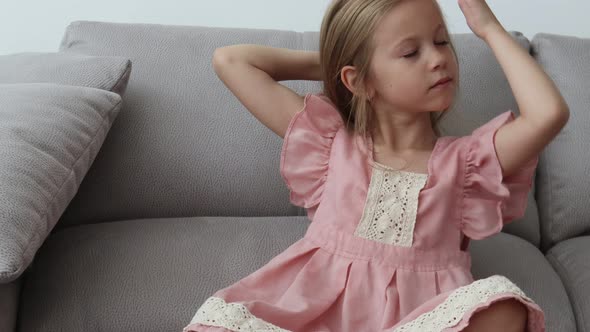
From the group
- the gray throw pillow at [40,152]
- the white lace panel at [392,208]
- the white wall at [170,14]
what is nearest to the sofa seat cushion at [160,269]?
the gray throw pillow at [40,152]

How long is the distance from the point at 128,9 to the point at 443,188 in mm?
1026

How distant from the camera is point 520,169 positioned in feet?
5.11

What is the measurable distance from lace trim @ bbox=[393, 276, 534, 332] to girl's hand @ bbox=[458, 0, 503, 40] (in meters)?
0.44

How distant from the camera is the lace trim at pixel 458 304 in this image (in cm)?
129

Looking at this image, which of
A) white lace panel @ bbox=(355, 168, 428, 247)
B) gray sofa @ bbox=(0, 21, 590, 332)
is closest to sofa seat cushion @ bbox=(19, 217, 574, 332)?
gray sofa @ bbox=(0, 21, 590, 332)

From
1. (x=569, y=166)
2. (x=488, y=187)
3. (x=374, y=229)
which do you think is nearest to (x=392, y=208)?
(x=374, y=229)

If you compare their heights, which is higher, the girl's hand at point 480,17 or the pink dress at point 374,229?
the girl's hand at point 480,17

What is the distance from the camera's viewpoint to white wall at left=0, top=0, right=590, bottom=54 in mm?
2244

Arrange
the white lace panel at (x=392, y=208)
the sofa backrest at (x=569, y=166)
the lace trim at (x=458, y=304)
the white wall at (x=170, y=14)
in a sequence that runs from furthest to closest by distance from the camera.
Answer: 1. the white wall at (x=170, y=14)
2. the sofa backrest at (x=569, y=166)
3. the white lace panel at (x=392, y=208)
4. the lace trim at (x=458, y=304)

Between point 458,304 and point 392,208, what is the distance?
10.6 inches

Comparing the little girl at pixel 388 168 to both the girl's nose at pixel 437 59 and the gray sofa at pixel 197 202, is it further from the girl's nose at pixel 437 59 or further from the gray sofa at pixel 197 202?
the gray sofa at pixel 197 202

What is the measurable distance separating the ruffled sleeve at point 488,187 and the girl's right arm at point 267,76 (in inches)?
12.2

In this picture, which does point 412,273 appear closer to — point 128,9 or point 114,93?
point 114,93

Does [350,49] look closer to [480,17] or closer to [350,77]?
[350,77]
